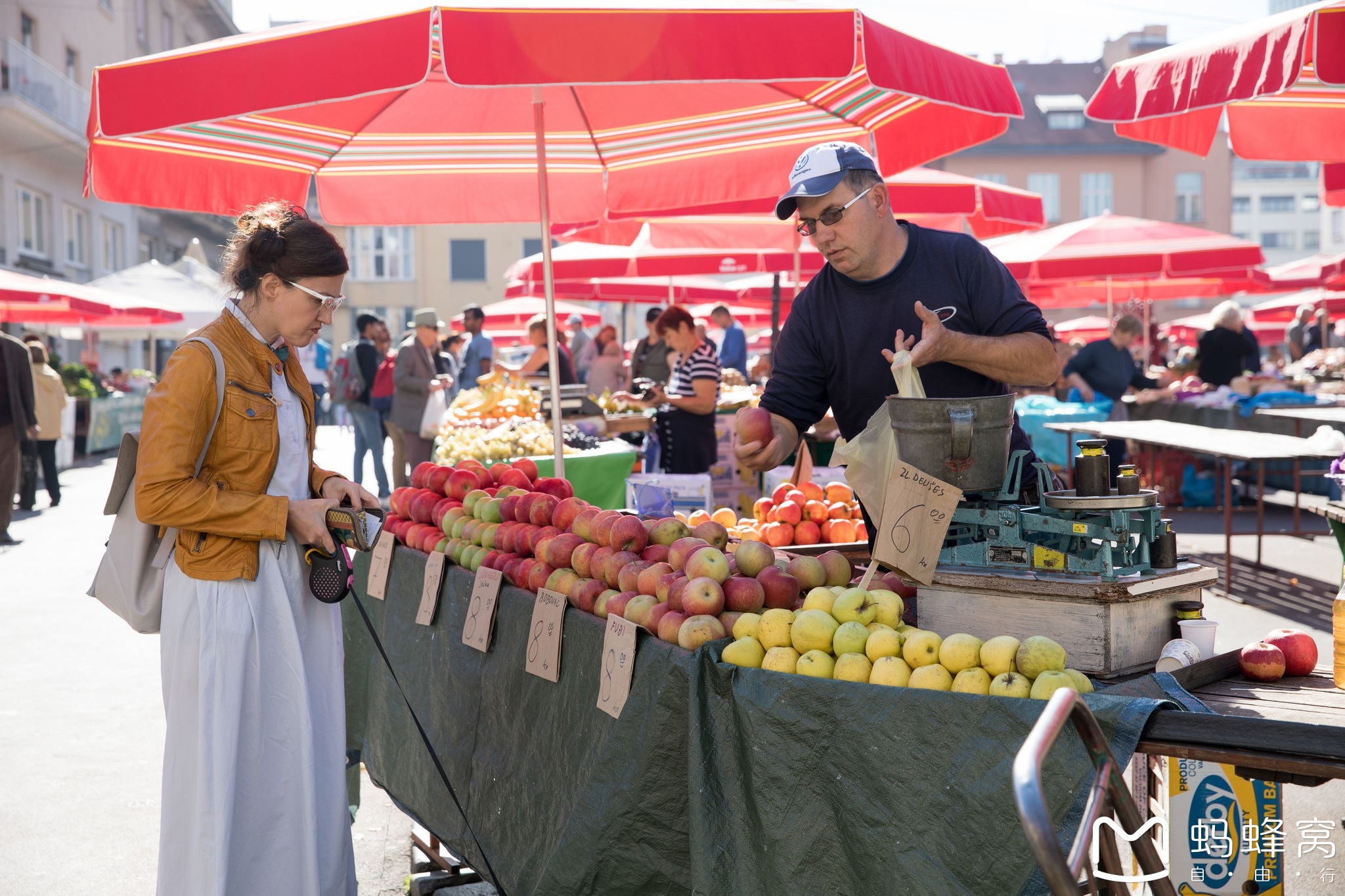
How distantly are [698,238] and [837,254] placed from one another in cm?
682

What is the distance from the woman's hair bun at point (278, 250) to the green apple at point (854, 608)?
1569mm

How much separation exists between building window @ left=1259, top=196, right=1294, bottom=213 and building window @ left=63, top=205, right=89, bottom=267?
245 feet

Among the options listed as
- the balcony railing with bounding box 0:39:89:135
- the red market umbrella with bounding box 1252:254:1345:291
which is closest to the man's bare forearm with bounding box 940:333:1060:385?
the red market umbrella with bounding box 1252:254:1345:291

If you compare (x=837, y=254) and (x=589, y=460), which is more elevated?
(x=837, y=254)

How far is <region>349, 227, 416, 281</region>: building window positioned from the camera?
4966 cm

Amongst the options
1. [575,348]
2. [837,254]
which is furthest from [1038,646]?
[575,348]

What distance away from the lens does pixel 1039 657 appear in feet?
7.31

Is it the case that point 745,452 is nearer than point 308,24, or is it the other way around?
point 745,452

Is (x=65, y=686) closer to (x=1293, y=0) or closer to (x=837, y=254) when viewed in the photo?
(x=837, y=254)

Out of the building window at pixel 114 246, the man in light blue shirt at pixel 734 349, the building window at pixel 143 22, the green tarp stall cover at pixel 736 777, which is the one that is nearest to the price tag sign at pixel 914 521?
the green tarp stall cover at pixel 736 777

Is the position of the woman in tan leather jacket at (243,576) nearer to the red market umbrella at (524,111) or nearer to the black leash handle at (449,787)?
the black leash handle at (449,787)

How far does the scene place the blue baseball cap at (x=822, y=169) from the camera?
3.07 metres

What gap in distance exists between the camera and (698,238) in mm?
9945

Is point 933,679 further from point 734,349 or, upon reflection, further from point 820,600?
point 734,349
